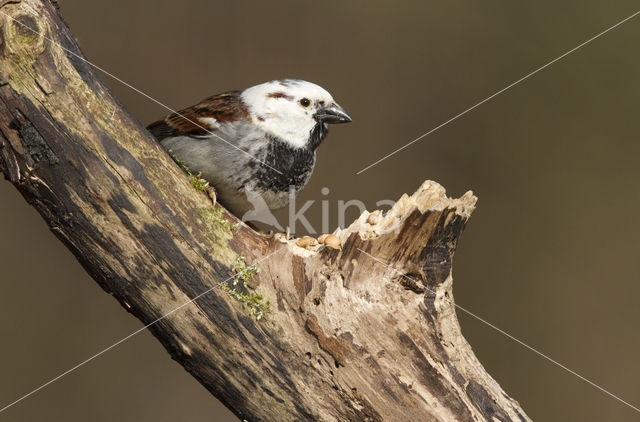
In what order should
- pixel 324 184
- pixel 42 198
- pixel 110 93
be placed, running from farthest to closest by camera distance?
pixel 324 184
pixel 110 93
pixel 42 198

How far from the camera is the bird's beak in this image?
8.80ft

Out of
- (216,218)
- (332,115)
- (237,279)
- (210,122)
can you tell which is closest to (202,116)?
(210,122)

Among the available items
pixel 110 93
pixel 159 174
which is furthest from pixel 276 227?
pixel 110 93

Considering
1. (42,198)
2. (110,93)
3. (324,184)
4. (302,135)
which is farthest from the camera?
(324,184)

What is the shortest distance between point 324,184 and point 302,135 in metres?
2.11

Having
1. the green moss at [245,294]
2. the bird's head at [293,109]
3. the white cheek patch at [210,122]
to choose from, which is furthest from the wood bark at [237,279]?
the bird's head at [293,109]

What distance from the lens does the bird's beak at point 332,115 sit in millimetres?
2682

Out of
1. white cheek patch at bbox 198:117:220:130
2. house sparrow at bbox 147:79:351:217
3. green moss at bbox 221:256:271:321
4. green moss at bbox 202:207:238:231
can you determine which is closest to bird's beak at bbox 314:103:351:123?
house sparrow at bbox 147:79:351:217

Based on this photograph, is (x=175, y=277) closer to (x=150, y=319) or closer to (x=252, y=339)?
(x=150, y=319)

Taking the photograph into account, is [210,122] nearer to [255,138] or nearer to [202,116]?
[202,116]

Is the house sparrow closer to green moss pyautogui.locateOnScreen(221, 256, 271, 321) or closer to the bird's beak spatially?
the bird's beak

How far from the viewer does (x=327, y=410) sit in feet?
6.26

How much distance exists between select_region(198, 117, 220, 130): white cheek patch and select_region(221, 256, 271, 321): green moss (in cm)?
80

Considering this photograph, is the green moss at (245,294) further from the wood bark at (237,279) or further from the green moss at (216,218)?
the green moss at (216,218)
